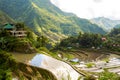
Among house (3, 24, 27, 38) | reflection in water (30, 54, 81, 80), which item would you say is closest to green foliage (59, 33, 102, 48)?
house (3, 24, 27, 38)

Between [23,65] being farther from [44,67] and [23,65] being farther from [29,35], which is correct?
[29,35]

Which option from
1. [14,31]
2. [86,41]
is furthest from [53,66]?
[86,41]

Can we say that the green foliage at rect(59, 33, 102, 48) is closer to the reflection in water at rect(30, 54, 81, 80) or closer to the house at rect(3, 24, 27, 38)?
the house at rect(3, 24, 27, 38)

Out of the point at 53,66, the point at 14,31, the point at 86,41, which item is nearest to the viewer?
the point at 53,66

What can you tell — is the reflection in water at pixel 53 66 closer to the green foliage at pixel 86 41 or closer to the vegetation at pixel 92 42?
the vegetation at pixel 92 42

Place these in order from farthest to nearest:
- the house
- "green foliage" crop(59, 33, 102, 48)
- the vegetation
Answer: "green foliage" crop(59, 33, 102, 48), the vegetation, the house

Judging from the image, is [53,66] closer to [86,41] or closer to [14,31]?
[14,31]

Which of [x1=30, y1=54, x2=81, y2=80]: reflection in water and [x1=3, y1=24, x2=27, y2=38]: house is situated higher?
[x1=3, y1=24, x2=27, y2=38]: house

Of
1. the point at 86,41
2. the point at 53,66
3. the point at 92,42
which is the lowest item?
the point at 53,66

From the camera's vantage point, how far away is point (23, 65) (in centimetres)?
4216

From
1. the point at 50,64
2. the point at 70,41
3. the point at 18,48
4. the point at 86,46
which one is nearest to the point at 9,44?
the point at 18,48

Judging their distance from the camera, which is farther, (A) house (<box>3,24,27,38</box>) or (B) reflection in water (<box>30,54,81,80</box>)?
(A) house (<box>3,24,27,38</box>)

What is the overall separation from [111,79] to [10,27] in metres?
50.8

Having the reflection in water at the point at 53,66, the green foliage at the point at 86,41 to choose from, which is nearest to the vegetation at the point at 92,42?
the green foliage at the point at 86,41
